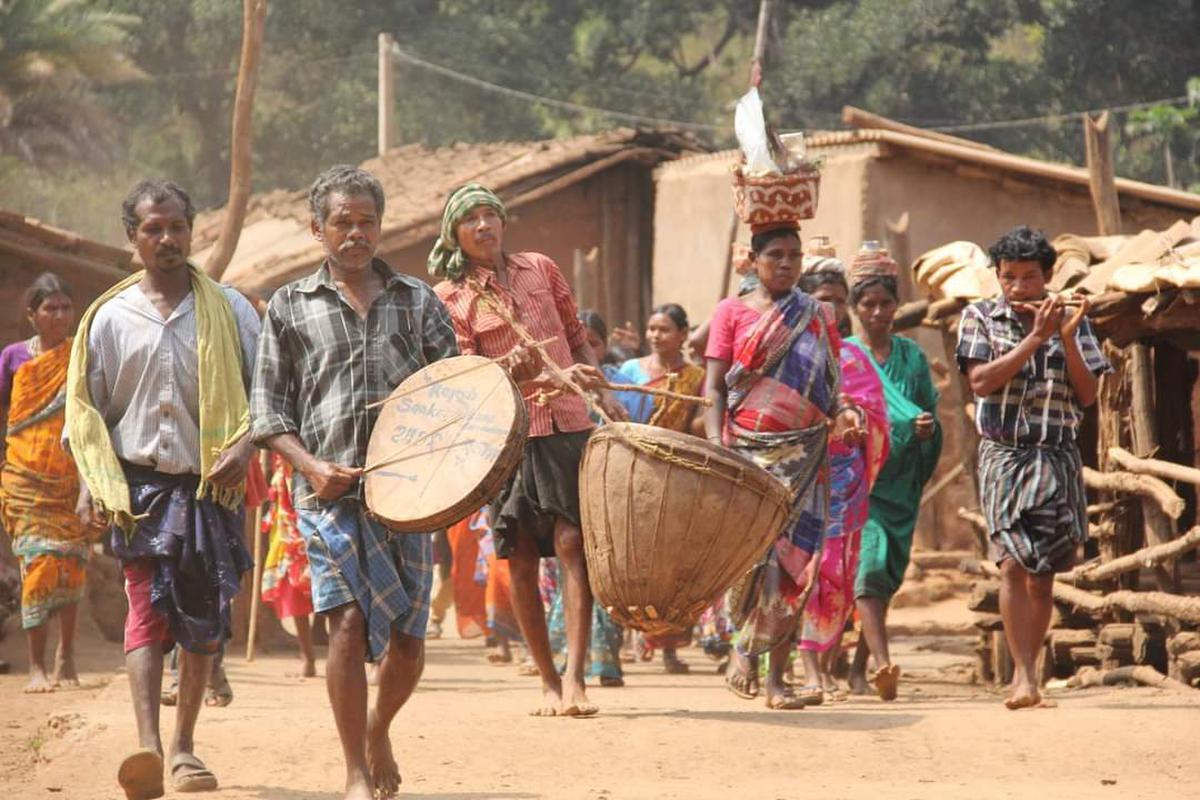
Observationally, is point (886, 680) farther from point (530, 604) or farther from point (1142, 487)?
point (1142, 487)

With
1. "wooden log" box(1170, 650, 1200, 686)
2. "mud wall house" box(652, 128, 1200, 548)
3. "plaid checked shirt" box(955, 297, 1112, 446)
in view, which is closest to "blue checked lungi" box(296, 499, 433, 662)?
"plaid checked shirt" box(955, 297, 1112, 446)

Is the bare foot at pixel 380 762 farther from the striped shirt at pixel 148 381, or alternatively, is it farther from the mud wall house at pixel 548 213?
the mud wall house at pixel 548 213

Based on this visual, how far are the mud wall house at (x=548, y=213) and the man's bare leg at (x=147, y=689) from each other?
1260 cm

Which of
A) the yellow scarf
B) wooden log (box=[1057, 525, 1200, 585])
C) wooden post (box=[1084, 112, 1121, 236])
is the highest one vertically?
wooden post (box=[1084, 112, 1121, 236])

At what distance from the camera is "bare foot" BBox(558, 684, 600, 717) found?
302 inches

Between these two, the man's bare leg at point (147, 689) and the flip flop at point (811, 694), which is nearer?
the man's bare leg at point (147, 689)

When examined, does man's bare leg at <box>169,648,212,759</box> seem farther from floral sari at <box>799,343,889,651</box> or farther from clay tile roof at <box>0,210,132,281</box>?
clay tile roof at <box>0,210,132,281</box>

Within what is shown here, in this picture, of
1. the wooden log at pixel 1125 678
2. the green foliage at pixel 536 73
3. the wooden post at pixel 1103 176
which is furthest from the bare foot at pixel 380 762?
the green foliage at pixel 536 73

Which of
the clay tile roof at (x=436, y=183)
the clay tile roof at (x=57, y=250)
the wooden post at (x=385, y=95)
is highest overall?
the wooden post at (x=385, y=95)

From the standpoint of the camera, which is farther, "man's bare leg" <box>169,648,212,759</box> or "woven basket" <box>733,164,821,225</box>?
"woven basket" <box>733,164,821,225</box>

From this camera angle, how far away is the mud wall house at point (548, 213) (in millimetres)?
19672

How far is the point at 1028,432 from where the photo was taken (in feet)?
25.8

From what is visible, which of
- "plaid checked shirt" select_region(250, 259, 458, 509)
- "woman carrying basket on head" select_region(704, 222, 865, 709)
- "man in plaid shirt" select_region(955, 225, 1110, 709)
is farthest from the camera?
"woman carrying basket on head" select_region(704, 222, 865, 709)

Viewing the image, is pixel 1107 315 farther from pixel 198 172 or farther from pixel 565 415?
pixel 198 172
